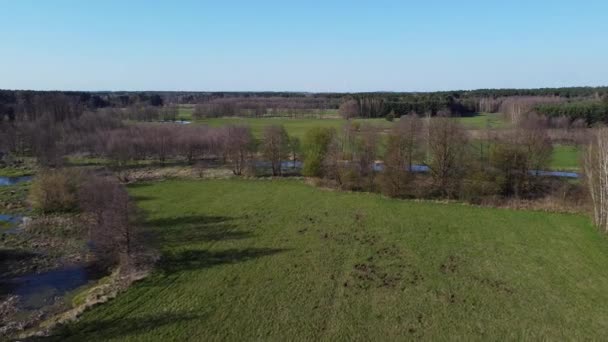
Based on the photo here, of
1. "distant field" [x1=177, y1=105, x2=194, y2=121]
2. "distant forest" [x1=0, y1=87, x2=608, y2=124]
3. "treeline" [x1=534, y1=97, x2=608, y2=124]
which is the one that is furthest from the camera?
"distant field" [x1=177, y1=105, x2=194, y2=121]

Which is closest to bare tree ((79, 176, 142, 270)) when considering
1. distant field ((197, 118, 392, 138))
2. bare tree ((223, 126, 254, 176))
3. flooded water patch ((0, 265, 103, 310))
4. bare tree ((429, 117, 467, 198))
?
flooded water patch ((0, 265, 103, 310))

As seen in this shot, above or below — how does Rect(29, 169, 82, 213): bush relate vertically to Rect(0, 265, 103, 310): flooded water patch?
above

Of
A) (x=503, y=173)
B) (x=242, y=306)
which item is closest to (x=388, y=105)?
(x=503, y=173)

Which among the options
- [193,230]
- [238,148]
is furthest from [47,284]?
[238,148]

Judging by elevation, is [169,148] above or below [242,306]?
above

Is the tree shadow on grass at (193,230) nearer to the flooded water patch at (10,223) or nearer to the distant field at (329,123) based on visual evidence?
the flooded water patch at (10,223)

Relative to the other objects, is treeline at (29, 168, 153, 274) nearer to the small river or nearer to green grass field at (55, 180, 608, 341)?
green grass field at (55, 180, 608, 341)

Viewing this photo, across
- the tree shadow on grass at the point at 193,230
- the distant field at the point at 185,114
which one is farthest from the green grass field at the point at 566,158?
the distant field at the point at 185,114

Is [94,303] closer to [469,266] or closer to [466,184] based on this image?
[469,266]
